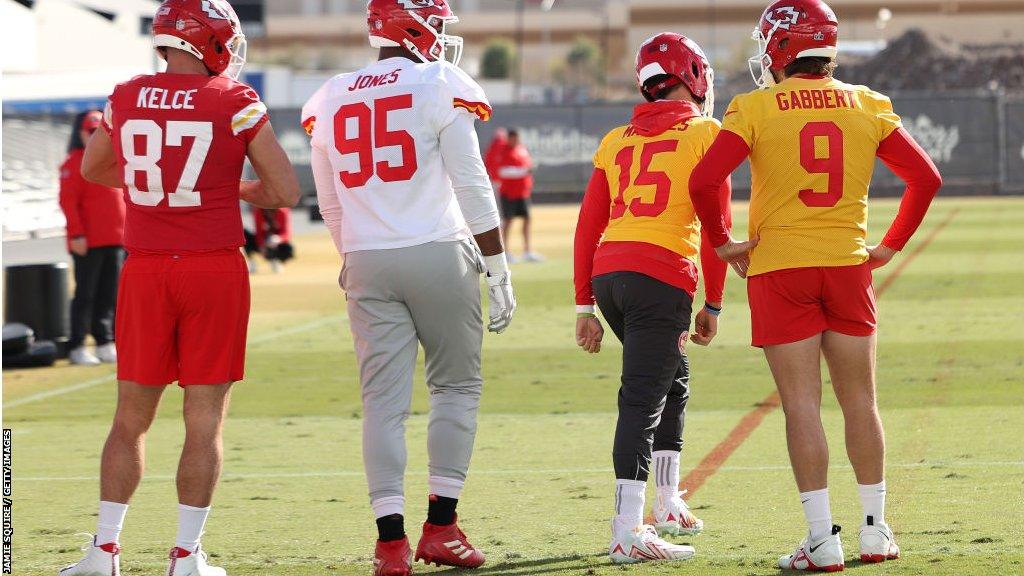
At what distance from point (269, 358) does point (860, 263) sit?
7.87 metres

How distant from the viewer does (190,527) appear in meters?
5.32

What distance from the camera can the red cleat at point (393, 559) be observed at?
5328 mm

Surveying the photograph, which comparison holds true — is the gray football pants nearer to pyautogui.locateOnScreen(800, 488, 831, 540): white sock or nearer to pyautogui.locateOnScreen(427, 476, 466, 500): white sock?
pyautogui.locateOnScreen(427, 476, 466, 500): white sock

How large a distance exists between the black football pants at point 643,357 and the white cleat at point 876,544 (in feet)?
2.59

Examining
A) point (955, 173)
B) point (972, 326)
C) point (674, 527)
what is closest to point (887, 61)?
point (955, 173)

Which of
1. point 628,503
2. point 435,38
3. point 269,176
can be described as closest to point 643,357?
point 628,503

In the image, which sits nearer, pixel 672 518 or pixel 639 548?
pixel 639 548

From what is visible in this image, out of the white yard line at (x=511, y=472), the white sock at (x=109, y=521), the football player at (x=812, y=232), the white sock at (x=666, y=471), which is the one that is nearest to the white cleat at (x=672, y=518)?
the white sock at (x=666, y=471)

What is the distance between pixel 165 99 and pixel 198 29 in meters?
0.27

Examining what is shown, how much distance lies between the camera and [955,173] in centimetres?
3912

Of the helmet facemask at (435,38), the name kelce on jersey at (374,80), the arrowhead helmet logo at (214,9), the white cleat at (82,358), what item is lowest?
the white cleat at (82,358)

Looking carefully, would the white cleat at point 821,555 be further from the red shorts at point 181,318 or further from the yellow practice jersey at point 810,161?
the red shorts at point 181,318

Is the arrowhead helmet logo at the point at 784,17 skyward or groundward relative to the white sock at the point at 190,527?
skyward

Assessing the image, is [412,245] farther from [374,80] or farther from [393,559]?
[393,559]
